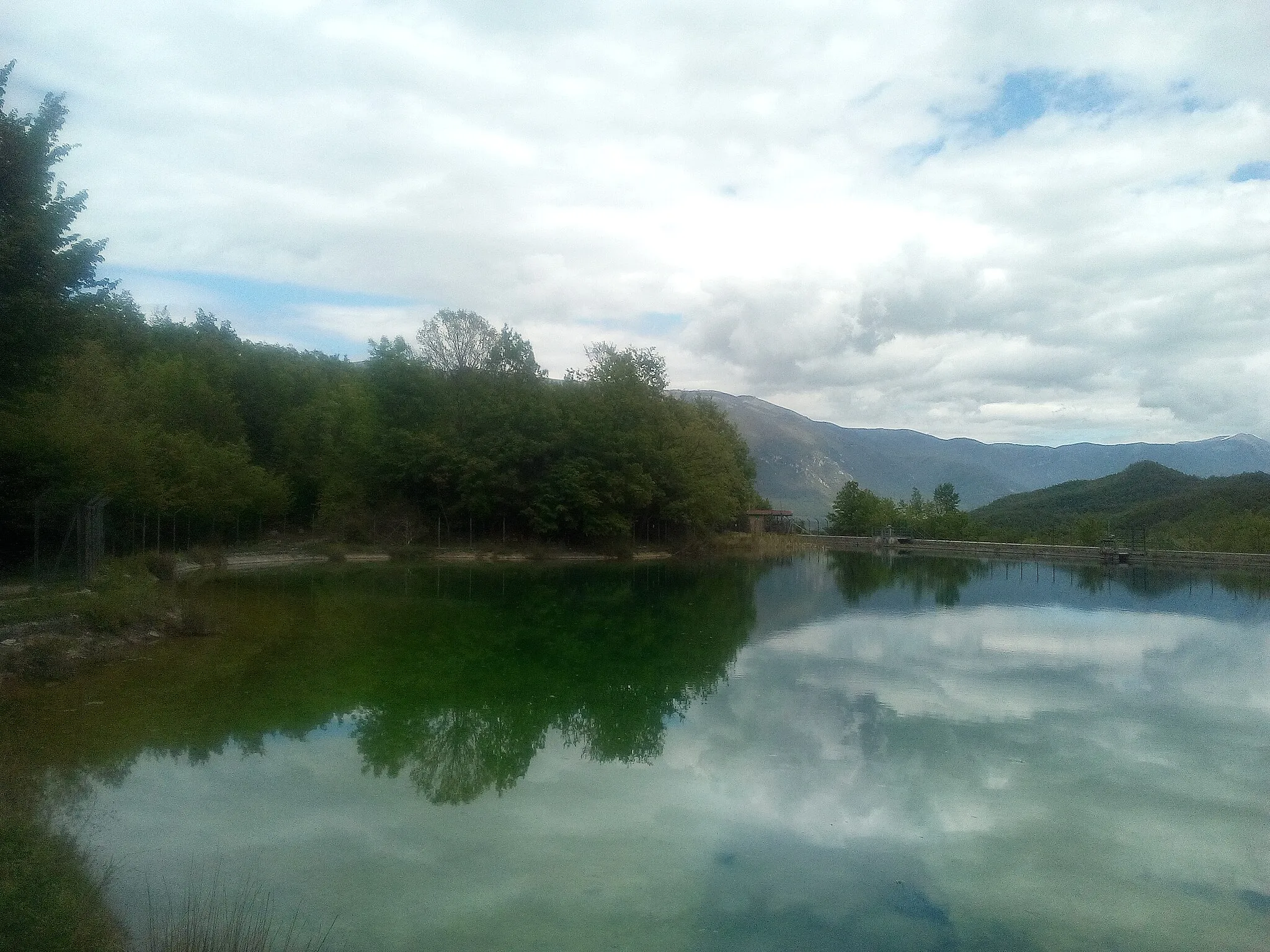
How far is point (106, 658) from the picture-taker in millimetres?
16641

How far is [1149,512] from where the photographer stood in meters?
87.2

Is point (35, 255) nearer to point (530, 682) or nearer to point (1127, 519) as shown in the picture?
point (530, 682)

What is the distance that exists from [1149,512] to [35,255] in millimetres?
92933

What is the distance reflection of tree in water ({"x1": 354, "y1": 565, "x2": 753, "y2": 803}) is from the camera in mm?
12391

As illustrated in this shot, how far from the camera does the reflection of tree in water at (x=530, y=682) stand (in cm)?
1239

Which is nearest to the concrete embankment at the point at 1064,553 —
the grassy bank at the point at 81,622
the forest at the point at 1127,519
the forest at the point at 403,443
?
the forest at the point at 1127,519

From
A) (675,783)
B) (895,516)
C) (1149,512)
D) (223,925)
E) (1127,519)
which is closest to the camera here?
(223,925)

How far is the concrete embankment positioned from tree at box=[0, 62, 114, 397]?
182 feet

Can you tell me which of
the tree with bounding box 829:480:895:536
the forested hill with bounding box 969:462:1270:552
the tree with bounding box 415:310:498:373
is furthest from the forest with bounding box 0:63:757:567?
the forested hill with bounding box 969:462:1270:552

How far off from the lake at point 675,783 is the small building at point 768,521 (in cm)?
4645

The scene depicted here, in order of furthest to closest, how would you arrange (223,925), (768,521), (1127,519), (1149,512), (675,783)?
(1127,519), (1149,512), (768,521), (675,783), (223,925)

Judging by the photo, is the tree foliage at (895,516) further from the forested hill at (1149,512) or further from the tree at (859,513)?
the forested hill at (1149,512)

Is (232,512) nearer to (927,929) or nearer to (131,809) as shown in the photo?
(131,809)

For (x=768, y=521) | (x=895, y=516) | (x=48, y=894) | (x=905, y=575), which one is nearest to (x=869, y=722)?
(x=48, y=894)
